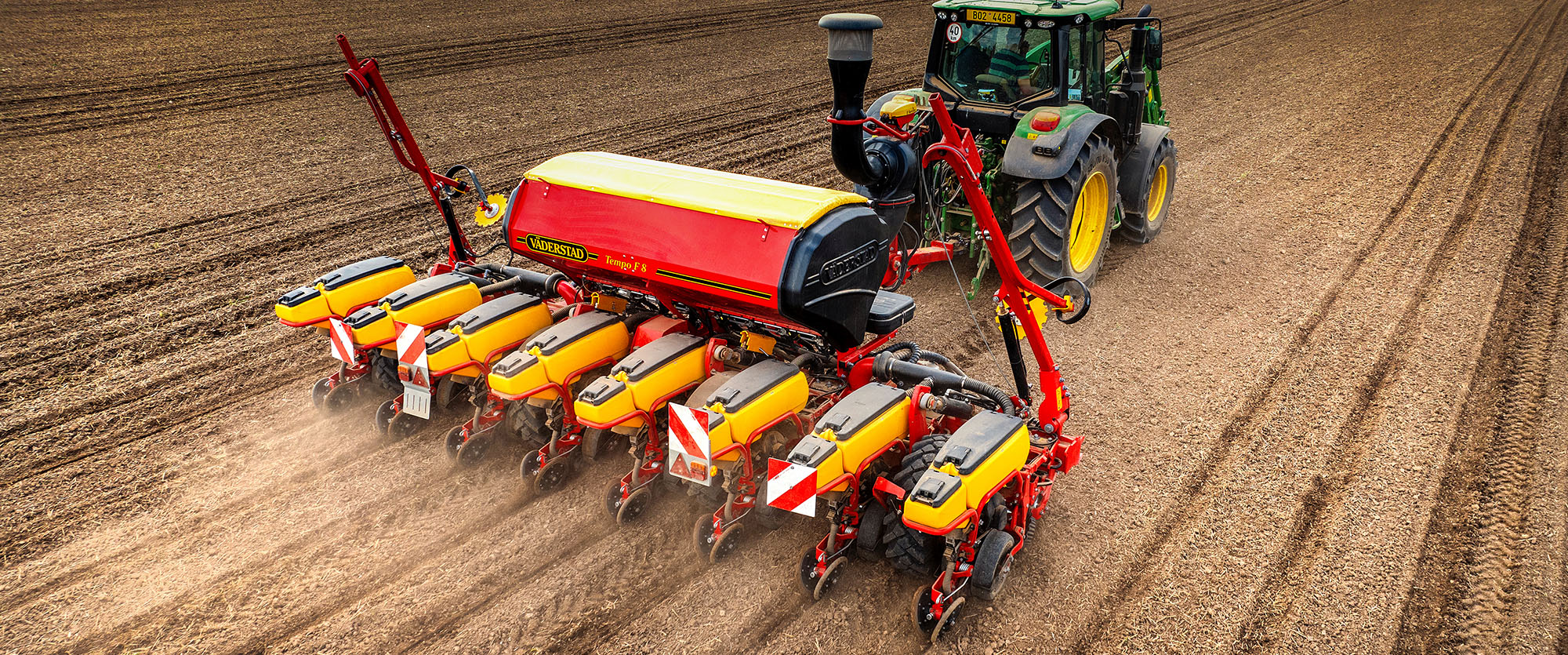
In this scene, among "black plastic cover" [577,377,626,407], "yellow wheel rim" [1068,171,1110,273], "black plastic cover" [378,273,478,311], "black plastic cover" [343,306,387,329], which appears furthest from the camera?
"yellow wheel rim" [1068,171,1110,273]

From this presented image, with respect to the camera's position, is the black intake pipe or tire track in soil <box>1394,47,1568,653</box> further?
the black intake pipe

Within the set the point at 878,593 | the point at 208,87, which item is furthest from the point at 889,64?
the point at 878,593

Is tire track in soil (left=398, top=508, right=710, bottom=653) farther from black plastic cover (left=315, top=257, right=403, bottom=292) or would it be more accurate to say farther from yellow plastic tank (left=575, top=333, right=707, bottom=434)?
black plastic cover (left=315, top=257, right=403, bottom=292)

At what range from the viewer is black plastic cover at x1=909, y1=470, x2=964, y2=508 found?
3533 millimetres

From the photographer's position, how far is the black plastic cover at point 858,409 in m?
3.95

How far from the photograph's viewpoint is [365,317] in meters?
5.14

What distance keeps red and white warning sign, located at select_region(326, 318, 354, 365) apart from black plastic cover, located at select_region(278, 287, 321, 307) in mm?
223

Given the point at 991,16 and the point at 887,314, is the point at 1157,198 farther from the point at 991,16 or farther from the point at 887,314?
the point at 887,314

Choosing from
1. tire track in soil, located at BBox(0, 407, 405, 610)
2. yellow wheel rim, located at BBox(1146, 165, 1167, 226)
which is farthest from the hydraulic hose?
yellow wheel rim, located at BBox(1146, 165, 1167, 226)

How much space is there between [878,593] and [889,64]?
12.4 metres

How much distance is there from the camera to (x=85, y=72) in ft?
41.0

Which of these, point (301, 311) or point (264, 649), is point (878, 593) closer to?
point (264, 649)

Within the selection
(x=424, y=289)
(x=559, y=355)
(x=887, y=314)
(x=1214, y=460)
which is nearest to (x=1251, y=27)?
(x=1214, y=460)

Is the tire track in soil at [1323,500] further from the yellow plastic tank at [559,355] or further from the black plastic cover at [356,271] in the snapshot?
the black plastic cover at [356,271]
